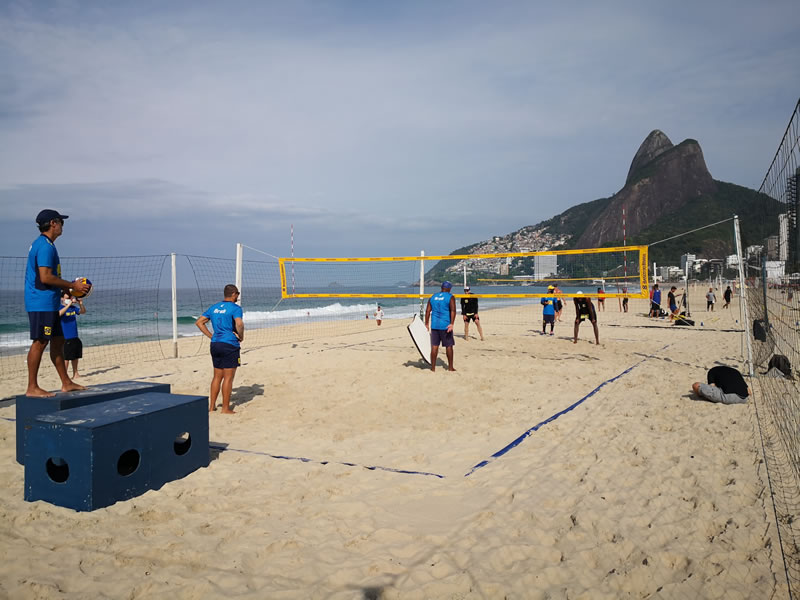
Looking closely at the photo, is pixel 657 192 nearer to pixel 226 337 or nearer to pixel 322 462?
pixel 226 337

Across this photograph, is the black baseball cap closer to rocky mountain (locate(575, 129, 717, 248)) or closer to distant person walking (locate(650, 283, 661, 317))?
distant person walking (locate(650, 283, 661, 317))

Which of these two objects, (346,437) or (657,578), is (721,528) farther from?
(346,437)

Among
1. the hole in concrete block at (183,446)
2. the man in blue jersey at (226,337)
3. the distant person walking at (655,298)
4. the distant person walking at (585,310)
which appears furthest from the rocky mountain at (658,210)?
the hole in concrete block at (183,446)

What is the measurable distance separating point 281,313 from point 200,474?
28.7 metres

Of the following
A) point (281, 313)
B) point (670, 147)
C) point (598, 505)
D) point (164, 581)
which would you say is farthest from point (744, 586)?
point (670, 147)

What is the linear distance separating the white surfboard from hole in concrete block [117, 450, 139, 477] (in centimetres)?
531

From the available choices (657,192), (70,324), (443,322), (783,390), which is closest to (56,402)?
(70,324)

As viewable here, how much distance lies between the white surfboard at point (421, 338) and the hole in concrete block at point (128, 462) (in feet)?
17.4

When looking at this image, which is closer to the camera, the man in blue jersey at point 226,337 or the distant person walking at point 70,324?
the man in blue jersey at point 226,337

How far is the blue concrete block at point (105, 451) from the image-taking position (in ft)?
9.54

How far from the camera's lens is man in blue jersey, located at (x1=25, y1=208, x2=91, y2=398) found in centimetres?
397

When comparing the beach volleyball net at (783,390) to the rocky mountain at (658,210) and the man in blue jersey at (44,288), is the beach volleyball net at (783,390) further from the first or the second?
the rocky mountain at (658,210)

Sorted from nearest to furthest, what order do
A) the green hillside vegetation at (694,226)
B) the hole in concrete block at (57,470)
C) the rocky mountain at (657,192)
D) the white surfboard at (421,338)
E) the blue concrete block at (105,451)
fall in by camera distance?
1. the blue concrete block at (105,451)
2. the hole in concrete block at (57,470)
3. the green hillside vegetation at (694,226)
4. the white surfboard at (421,338)
5. the rocky mountain at (657,192)

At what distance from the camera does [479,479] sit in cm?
367
